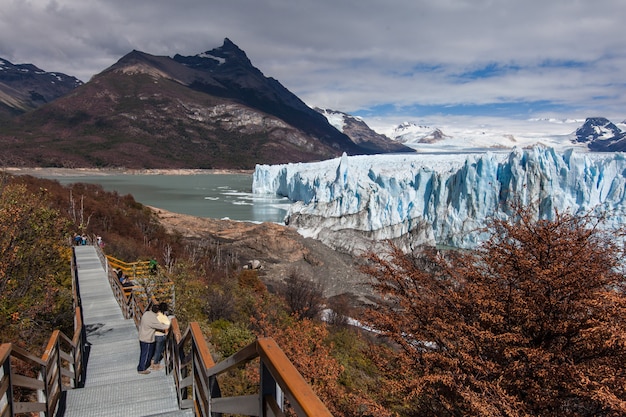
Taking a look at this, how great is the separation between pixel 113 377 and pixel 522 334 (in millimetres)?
4855

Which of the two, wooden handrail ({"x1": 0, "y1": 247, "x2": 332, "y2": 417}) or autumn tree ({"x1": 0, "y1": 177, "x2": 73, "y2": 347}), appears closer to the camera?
wooden handrail ({"x1": 0, "y1": 247, "x2": 332, "y2": 417})

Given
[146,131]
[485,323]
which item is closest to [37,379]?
[485,323]

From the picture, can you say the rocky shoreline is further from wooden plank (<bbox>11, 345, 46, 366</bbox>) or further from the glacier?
wooden plank (<bbox>11, 345, 46, 366</bbox>)

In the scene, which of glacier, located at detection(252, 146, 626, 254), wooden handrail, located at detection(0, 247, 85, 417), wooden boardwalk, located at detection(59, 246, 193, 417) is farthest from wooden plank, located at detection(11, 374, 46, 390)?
glacier, located at detection(252, 146, 626, 254)

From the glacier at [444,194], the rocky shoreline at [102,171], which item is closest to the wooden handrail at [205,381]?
the glacier at [444,194]

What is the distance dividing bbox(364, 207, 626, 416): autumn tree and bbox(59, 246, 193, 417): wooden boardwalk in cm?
254

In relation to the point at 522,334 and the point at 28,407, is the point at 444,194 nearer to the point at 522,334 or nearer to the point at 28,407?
the point at 522,334

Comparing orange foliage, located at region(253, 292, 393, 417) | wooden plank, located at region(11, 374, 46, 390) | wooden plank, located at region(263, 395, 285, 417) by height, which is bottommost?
orange foliage, located at region(253, 292, 393, 417)

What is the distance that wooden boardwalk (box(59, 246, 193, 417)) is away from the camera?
3.75 m

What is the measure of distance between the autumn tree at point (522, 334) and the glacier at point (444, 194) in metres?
19.6

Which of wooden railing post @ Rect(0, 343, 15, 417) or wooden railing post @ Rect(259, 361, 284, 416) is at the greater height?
wooden railing post @ Rect(259, 361, 284, 416)

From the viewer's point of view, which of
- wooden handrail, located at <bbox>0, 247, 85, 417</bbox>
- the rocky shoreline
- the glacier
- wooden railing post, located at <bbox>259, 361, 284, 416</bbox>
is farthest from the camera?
the rocky shoreline

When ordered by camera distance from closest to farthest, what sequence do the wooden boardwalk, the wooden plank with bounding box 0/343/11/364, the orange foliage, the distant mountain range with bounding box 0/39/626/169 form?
the wooden plank with bounding box 0/343/11/364
the wooden boardwalk
the orange foliage
the distant mountain range with bounding box 0/39/626/169

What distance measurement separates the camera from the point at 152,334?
4742 mm
